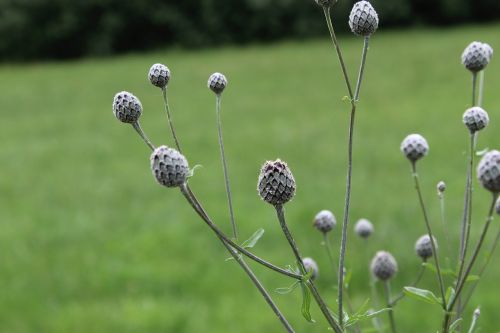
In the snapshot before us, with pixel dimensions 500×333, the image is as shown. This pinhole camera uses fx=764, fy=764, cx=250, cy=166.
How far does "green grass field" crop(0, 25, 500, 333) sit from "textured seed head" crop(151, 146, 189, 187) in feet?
9.27

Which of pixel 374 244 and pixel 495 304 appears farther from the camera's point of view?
pixel 374 244

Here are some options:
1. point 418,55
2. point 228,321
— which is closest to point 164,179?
point 228,321

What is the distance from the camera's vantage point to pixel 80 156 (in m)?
8.05

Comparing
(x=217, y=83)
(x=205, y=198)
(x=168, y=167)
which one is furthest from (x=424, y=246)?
(x=205, y=198)

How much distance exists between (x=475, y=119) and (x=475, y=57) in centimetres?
19

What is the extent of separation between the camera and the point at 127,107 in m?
1.15

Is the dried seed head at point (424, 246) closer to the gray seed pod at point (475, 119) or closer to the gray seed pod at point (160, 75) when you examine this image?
the gray seed pod at point (475, 119)

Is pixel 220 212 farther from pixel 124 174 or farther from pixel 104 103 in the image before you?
pixel 104 103

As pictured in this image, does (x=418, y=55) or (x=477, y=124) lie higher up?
(x=418, y=55)

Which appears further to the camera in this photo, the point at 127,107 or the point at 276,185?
the point at 127,107

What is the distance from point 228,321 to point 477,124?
2.76m

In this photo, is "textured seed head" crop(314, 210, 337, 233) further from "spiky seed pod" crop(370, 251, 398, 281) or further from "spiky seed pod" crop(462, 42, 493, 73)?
"spiky seed pod" crop(462, 42, 493, 73)

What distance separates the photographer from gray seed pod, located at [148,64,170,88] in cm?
126

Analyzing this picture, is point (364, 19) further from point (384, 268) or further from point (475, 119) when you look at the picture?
point (384, 268)
